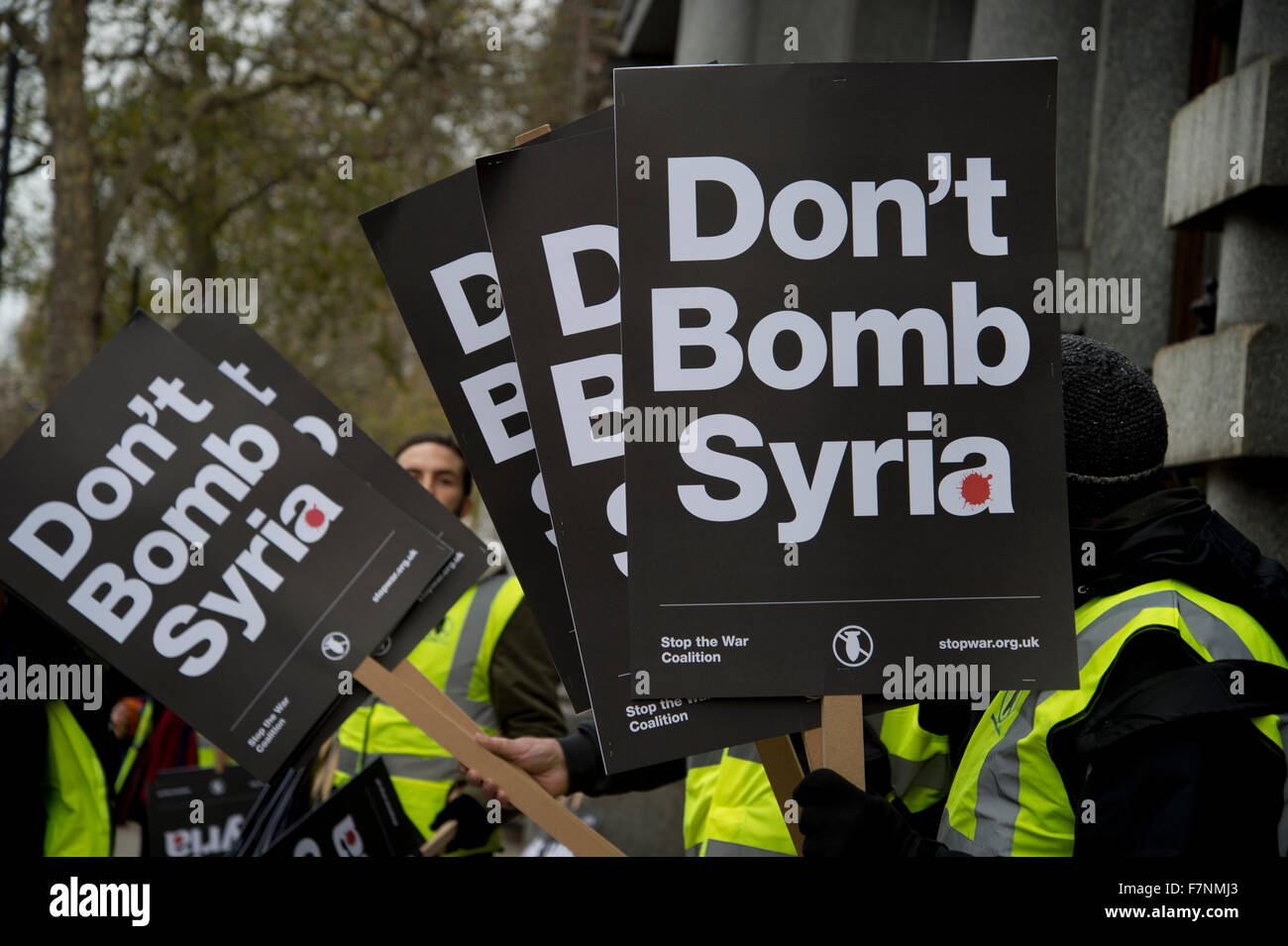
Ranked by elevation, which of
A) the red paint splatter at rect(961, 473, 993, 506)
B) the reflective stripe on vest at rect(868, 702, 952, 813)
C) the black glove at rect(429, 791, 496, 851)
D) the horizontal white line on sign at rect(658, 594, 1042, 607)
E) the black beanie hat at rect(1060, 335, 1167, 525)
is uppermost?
the black beanie hat at rect(1060, 335, 1167, 525)

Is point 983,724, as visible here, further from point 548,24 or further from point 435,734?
point 548,24

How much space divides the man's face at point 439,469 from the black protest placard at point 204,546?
1747 mm

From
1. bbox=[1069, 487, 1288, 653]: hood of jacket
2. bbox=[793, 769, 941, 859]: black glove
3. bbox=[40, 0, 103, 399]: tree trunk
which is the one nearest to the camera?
bbox=[793, 769, 941, 859]: black glove

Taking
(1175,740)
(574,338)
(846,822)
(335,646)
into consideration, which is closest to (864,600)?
(846,822)

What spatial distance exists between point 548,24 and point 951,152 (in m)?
12.2

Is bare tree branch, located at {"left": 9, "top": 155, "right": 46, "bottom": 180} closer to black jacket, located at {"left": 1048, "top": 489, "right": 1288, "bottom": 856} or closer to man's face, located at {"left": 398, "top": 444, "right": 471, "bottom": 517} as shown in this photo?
man's face, located at {"left": 398, "top": 444, "right": 471, "bottom": 517}

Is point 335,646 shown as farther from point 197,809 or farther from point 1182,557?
point 197,809

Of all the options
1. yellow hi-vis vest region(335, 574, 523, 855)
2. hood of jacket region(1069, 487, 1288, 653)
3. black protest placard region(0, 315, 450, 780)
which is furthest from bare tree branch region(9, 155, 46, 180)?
hood of jacket region(1069, 487, 1288, 653)

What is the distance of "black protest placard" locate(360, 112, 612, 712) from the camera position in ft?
8.16

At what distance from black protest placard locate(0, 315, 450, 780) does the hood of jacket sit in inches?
56.4

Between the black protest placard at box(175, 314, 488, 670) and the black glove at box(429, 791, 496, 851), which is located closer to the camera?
the black protest placard at box(175, 314, 488, 670)

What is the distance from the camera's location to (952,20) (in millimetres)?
7723

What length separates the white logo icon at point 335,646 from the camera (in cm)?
291
